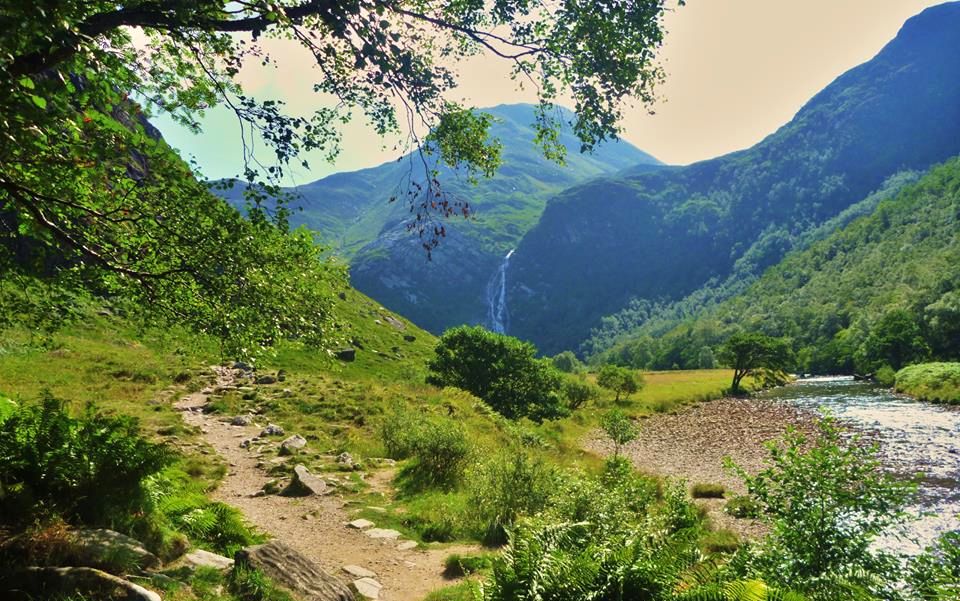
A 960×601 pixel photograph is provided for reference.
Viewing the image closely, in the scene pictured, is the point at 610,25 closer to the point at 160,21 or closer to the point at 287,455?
the point at 160,21

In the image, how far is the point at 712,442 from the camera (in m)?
48.7

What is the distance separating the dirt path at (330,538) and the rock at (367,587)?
0.48ft

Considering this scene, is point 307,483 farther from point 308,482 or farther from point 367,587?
point 367,587

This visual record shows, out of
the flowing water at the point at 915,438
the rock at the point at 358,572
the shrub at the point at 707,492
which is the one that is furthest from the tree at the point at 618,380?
the rock at the point at 358,572

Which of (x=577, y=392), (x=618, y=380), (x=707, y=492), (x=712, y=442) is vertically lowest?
(x=712, y=442)

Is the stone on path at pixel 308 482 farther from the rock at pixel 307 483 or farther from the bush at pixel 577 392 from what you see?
the bush at pixel 577 392

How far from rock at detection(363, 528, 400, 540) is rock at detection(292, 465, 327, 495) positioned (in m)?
3.31

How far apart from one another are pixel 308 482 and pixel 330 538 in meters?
3.80

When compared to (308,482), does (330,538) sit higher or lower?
A: lower

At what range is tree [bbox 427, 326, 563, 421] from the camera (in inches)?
1844

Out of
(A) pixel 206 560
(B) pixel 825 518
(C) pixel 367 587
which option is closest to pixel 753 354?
(B) pixel 825 518

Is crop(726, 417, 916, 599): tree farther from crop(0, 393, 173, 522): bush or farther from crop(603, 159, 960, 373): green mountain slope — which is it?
crop(603, 159, 960, 373): green mountain slope

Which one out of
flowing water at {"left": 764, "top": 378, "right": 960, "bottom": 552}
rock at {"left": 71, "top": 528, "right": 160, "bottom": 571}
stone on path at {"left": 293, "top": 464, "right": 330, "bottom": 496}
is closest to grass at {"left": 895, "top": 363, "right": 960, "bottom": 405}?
flowing water at {"left": 764, "top": 378, "right": 960, "bottom": 552}

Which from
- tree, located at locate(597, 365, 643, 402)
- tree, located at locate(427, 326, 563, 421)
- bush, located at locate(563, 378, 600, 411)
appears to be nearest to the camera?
tree, located at locate(427, 326, 563, 421)
